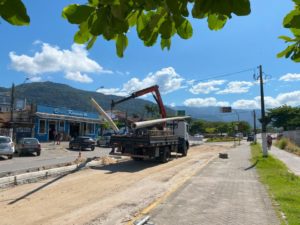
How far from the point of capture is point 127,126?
2567 cm

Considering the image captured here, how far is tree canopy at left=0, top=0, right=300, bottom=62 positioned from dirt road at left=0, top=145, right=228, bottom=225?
273 inches

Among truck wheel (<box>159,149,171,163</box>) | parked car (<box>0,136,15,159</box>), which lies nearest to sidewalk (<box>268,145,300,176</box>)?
truck wheel (<box>159,149,171,163</box>)

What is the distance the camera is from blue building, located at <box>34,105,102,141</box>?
52.4 meters

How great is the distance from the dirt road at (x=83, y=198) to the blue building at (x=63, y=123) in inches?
1439

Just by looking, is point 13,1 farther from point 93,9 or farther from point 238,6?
point 238,6

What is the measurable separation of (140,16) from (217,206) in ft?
29.1

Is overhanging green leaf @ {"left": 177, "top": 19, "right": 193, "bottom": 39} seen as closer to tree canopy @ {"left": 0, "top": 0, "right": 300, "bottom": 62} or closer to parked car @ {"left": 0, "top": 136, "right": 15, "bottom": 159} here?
tree canopy @ {"left": 0, "top": 0, "right": 300, "bottom": 62}

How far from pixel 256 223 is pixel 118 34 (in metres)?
7.35

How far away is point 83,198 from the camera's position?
11508mm

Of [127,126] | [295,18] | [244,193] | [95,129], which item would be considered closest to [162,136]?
[127,126]

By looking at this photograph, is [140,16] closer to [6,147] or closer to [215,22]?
[215,22]

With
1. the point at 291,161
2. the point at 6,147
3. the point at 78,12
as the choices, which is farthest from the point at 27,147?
the point at 78,12

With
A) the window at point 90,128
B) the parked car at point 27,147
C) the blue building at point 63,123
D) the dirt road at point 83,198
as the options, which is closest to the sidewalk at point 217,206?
the dirt road at point 83,198

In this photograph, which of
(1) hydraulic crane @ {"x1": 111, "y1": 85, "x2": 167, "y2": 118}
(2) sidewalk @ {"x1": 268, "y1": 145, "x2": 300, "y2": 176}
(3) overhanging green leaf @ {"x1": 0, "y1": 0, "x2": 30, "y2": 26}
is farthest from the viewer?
(1) hydraulic crane @ {"x1": 111, "y1": 85, "x2": 167, "y2": 118}
